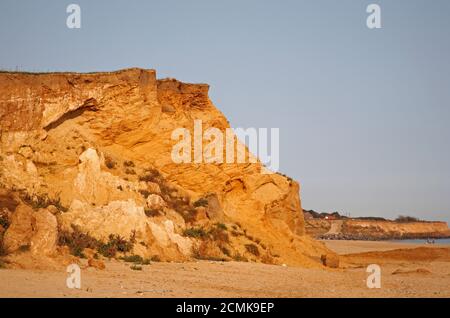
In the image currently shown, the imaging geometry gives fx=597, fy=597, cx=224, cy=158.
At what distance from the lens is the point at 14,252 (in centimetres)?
1350

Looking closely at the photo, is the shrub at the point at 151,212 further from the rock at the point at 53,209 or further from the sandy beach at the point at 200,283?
the rock at the point at 53,209

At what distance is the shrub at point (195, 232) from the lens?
795 inches

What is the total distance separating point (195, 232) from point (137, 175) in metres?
3.32

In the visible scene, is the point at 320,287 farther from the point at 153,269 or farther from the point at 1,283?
the point at 1,283

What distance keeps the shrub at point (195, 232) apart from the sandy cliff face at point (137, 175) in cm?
5

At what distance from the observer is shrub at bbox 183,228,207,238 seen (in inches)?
795

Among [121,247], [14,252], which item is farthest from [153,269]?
[14,252]

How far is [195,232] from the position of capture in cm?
2053

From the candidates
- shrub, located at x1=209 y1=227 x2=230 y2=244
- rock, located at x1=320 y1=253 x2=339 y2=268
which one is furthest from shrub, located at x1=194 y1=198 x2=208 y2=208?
rock, located at x1=320 y1=253 x2=339 y2=268

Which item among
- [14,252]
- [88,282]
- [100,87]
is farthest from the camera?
[100,87]

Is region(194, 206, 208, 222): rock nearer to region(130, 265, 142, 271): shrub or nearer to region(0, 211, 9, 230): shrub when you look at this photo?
region(130, 265, 142, 271): shrub

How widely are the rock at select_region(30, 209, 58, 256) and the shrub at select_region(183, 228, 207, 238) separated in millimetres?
6318

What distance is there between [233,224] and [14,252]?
36.3 feet

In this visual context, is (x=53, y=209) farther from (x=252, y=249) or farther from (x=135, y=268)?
(x=252, y=249)
